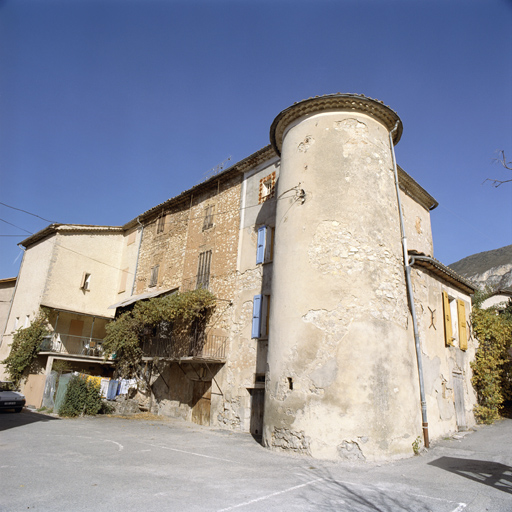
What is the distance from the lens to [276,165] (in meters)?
15.6

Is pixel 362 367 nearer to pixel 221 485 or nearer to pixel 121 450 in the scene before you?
pixel 221 485

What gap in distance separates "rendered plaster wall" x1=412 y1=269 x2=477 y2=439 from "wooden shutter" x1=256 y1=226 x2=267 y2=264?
5222 mm

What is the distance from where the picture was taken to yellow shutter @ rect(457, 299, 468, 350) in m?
14.2

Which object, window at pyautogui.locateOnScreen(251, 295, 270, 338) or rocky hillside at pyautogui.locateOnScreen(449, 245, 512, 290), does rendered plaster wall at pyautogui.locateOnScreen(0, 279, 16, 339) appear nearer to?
window at pyautogui.locateOnScreen(251, 295, 270, 338)

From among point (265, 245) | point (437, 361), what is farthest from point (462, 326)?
point (265, 245)

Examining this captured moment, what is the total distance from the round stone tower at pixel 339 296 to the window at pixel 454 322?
3.46 m

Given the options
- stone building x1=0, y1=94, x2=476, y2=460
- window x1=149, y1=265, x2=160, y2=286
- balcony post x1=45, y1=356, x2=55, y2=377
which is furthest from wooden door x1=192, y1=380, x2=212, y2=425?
balcony post x1=45, y1=356, x2=55, y2=377

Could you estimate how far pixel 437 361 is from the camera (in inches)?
490

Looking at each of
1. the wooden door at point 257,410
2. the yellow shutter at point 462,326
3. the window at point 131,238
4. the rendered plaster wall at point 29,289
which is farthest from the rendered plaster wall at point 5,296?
the yellow shutter at point 462,326

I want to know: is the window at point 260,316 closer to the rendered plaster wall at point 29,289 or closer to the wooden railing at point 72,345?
the wooden railing at point 72,345

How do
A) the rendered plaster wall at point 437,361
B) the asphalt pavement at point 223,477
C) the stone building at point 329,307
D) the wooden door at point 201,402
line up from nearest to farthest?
the asphalt pavement at point 223,477
the stone building at point 329,307
the rendered plaster wall at point 437,361
the wooden door at point 201,402

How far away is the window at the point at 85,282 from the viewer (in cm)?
2241

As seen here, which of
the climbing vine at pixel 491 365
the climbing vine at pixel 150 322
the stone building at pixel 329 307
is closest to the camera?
the stone building at pixel 329 307

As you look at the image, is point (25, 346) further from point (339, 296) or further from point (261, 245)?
point (339, 296)
